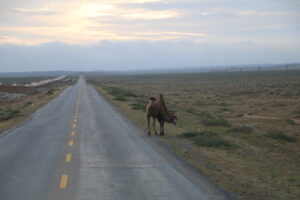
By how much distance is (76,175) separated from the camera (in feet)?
33.2

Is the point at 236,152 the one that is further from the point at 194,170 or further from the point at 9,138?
the point at 9,138

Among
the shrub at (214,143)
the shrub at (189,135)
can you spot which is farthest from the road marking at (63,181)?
the shrub at (189,135)

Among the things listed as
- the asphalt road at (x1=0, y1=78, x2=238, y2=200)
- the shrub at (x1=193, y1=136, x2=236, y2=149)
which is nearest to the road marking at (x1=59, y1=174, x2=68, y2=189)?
the asphalt road at (x1=0, y1=78, x2=238, y2=200)

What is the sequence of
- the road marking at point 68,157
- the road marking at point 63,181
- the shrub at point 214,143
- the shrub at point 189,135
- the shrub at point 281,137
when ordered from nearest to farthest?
the road marking at point 63,181
the road marking at point 68,157
the shrub at point 214,143
the shrub at point 189,135
the shrub at point 281,137

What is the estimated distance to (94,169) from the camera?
35.6 ft

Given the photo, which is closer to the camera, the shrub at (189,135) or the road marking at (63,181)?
the road marking at (63,181)

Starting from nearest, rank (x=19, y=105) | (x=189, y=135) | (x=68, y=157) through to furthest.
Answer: (x=68, y=157) → (x=189, y=135) → (x=19, y=105)

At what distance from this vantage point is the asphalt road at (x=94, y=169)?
862 centimetres

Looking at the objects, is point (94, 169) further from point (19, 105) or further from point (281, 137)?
point (19, 105)

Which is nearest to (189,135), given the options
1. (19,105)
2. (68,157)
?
(68,157)

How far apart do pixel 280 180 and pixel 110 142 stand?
7.17m

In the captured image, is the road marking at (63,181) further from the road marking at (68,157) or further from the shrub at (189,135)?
the shrub at (189,135)

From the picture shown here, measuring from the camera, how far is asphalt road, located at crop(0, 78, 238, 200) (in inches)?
339

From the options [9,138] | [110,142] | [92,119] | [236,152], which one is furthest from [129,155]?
[92,119]
